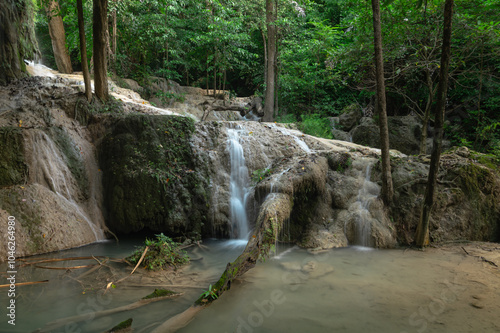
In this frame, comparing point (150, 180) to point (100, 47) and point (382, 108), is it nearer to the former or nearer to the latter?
point (100, 47)

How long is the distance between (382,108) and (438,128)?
4.44ft

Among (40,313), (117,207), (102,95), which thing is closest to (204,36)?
(102,95)

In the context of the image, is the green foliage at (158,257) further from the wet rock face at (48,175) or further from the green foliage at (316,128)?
the green foliage at (316,128)

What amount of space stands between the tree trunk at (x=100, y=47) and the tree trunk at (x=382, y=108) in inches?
288

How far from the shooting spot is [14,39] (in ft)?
33.7

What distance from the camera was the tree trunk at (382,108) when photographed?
248 inches

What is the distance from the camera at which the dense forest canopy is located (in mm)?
9771

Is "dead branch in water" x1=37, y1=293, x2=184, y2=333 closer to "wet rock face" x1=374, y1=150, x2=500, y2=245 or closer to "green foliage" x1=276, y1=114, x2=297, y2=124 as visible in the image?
"wet rock face" x1=374, y1=150, x2=500, y2=245

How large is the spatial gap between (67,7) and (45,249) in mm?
8259

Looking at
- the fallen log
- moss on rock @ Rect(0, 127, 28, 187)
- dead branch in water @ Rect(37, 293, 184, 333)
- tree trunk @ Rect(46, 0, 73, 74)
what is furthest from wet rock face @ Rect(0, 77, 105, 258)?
tree trunk @ Rect(46, 0, 73, 74)

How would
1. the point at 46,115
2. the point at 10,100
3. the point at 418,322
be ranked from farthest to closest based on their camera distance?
the point at 10,100 → the point at 46,115 → the point at 418,322

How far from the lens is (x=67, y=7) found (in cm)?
980

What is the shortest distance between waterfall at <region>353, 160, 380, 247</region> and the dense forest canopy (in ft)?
13.4

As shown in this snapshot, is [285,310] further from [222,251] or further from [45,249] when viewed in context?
[45,249]
